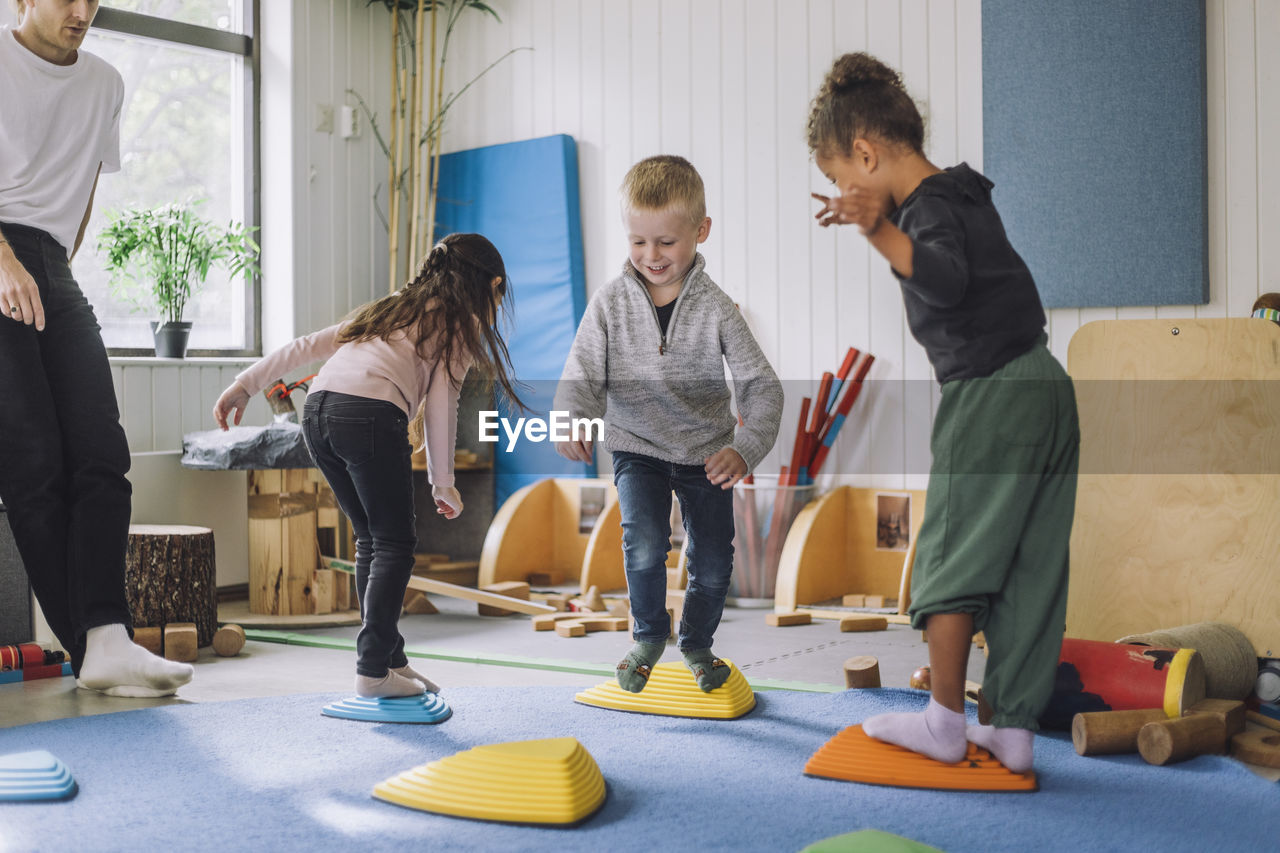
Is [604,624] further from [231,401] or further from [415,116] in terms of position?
[415,116]

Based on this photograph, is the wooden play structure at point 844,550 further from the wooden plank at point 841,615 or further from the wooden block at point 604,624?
the wooden block at point 604,624

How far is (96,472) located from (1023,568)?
1747mm

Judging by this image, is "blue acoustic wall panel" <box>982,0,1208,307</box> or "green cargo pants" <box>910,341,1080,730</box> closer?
"green cargo pants" <box>910,341,1080,730</box>

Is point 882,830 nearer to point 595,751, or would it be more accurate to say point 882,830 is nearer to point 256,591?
point 595,751

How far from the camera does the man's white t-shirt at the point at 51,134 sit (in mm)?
2326

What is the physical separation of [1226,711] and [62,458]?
2.17 m

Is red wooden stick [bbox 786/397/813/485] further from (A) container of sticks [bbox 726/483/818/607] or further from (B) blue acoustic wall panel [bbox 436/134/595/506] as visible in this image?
(B) blue acoustic wall panel [bbox 436/134/595/506]

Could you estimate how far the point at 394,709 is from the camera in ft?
7.22

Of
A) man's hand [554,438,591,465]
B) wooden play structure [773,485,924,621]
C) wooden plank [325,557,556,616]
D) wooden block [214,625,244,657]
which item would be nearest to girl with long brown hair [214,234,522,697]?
man's hand [554,438,591,465]

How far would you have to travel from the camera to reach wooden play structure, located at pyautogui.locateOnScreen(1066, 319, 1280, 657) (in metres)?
2.44

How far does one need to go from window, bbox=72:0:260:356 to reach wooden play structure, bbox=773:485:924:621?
83.5 inches

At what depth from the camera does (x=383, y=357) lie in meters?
2.21

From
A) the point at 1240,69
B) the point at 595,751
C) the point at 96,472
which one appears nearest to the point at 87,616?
the point at 96,472

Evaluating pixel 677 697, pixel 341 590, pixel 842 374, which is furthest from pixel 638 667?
pixel 842 374
